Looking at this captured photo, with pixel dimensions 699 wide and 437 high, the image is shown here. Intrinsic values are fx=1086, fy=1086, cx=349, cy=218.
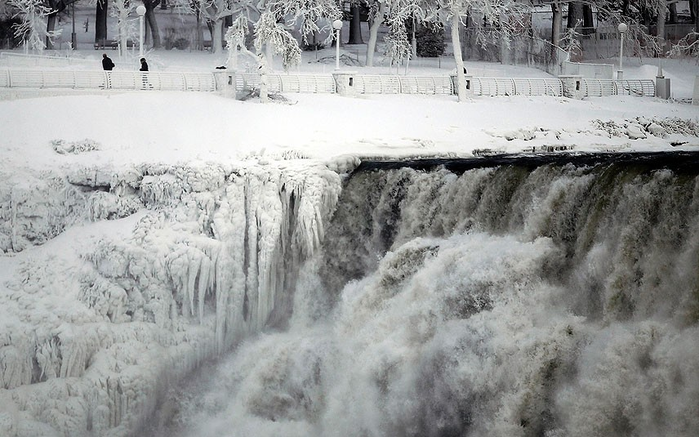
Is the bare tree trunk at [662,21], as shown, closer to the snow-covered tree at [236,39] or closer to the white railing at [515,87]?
the white railing at [515,87]

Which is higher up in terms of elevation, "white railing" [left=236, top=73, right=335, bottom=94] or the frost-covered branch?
the frost-covered branch

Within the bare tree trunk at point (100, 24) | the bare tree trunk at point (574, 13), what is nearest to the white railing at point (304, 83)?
the bare tree trunk at point (574, 13)

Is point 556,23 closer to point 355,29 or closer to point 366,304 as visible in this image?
point 355,29

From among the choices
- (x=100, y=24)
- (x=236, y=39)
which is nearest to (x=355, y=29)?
(x=100, y=24)

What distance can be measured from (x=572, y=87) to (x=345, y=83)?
7.55 meters

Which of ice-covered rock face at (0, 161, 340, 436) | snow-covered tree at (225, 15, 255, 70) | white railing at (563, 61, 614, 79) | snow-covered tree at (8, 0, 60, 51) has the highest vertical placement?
snow-covered tree at (8, 0, 60, 51)

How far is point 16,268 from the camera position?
63.3 feet

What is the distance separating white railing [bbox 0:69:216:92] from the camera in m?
25.3

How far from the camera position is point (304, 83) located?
96.5 feet

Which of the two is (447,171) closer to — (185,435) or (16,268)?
(185,435)

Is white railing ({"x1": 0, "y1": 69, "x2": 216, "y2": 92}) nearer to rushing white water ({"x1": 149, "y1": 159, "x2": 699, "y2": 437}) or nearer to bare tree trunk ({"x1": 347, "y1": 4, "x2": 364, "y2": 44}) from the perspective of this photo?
rushing white water ({"x1": 149, "y1": 159, "x2": 699, "y2": 437})

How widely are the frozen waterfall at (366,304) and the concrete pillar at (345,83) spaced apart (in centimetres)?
926

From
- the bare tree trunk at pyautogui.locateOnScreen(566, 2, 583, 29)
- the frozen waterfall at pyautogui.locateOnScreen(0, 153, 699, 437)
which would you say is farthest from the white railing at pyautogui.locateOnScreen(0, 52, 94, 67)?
the bare tree trunk at pyautogui.locateOnScreen(566, 2, 583, 29)

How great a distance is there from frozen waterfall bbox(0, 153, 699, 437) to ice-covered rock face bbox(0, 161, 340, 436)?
4cm
